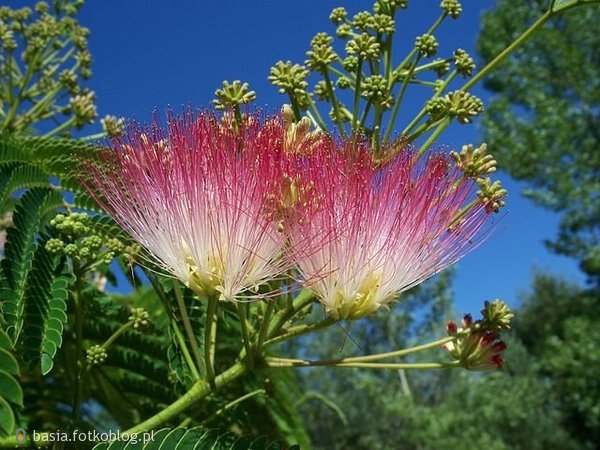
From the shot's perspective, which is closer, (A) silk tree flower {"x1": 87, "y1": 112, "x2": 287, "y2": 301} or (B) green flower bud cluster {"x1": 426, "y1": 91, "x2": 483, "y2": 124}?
(A) silk tree flower {"x1": 87, "y1": 112, "x2": 287, "y2": 301}

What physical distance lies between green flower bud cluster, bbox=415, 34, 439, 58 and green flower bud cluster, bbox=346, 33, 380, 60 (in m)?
0.12

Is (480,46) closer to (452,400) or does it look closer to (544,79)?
(544,79)

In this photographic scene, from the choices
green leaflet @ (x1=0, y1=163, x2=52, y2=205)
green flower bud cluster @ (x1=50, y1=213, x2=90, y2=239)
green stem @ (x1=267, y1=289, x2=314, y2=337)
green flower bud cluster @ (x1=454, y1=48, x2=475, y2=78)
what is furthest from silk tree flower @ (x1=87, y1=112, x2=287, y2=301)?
green flower bud cluster @ (x1=454, y1=48, x2=475, y2=78)

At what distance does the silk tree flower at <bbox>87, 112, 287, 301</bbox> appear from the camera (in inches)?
52.4

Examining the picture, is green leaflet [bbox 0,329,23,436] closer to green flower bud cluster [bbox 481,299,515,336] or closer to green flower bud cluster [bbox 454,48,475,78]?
green flower bud cluster [bbox 481,299,515,336]

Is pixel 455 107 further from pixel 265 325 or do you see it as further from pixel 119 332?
pixel 119 332

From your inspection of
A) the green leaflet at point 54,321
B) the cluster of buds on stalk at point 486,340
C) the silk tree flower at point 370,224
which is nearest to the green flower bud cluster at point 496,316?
the cluster of buds on stalk at point 486,340

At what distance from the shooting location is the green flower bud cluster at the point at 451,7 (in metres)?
1.87

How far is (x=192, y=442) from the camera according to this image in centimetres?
131

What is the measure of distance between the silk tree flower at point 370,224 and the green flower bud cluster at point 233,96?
25 cm

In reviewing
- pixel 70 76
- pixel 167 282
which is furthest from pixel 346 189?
pixel 70 76

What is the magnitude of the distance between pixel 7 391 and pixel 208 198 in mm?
492

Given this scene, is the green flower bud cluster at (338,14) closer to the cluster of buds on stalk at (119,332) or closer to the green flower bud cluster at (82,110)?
the cluster of buds on stalk at (119,332)

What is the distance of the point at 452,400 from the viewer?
764 inches
